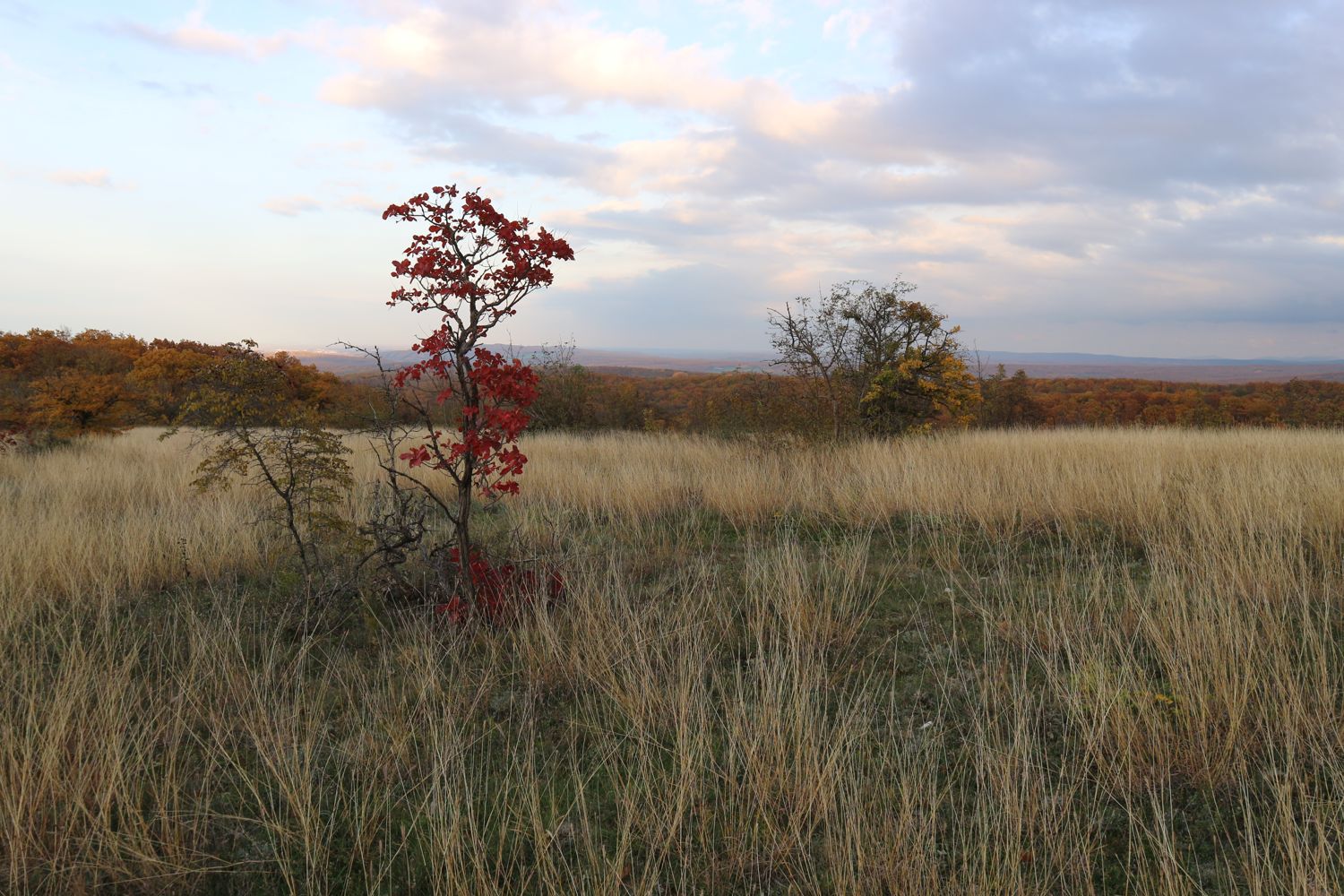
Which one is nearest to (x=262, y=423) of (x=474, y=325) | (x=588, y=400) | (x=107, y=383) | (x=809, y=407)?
(x=474, y=325)

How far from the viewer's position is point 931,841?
1833 millimetres

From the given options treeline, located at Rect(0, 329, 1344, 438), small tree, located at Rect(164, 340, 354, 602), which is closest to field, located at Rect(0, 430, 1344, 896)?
small tree, located at Rect(164, 340, 354, 602)

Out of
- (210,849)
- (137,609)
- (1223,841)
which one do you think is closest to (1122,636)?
(1223,841)

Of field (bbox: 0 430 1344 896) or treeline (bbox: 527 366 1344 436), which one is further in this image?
treeline (bbox: 527 366 1344 436)

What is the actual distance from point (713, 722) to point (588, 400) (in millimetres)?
16159

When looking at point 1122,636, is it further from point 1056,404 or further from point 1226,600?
point 1056,404

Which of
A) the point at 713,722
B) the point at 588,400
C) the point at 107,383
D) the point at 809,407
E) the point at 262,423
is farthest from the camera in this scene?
the point at 588,400

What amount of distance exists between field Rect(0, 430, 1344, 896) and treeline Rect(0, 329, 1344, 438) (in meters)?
1.46

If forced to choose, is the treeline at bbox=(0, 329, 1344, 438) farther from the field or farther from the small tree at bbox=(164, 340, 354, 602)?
the field

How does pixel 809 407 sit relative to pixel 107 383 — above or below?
below

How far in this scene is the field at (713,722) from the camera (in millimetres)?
2025

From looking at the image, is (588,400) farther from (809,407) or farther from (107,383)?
(107,383)

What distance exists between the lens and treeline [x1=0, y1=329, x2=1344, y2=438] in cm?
1095

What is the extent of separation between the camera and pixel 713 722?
284 cm
